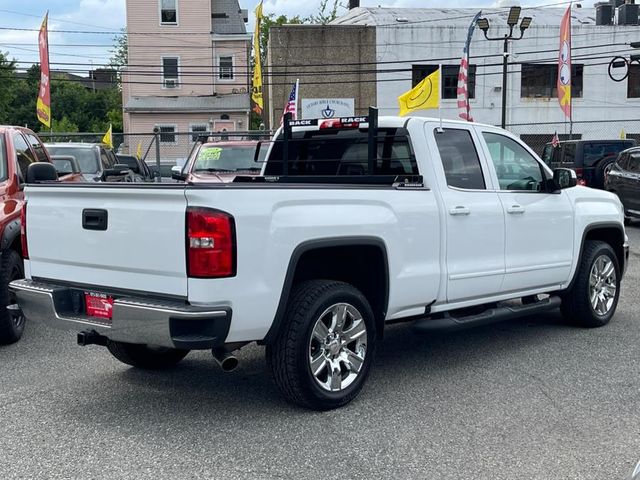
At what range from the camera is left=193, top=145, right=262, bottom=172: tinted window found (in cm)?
1261

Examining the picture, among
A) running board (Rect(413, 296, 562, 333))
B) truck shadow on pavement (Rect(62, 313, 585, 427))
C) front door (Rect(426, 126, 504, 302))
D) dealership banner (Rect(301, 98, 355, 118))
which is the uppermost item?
dealership banner (Rect(301, 98, 355, 118))

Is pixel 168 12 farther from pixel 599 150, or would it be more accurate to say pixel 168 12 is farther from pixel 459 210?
pixel 459 210

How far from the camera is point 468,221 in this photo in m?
5.75

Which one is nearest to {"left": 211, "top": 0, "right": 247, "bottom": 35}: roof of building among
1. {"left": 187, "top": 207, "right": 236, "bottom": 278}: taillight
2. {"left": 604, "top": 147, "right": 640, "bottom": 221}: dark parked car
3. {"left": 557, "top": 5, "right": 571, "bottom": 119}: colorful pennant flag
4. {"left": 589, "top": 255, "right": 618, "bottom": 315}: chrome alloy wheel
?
{"left": 557, "top": 5, "right": 571, "bottom": 119}: colorful pennant flag

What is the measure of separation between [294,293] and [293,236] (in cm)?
45

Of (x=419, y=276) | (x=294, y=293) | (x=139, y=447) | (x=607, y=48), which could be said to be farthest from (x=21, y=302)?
(x=607, y=48)

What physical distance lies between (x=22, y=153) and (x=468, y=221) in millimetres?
4747

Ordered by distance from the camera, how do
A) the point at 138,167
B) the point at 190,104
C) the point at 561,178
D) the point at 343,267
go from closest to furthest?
the point at 343,267 → the point at 561,178 → the point at 138,167 → the point at 190,104

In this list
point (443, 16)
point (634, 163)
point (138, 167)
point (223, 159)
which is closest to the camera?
point (223, 159)

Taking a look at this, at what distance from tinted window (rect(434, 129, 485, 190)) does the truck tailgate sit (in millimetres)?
2393

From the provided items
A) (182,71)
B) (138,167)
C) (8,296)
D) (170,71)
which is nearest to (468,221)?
(8,296)

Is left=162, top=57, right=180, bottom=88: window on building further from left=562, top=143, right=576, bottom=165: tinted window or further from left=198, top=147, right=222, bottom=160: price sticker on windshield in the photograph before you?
left=198, top=147, right=222, bottom=160: price sticker on windshield

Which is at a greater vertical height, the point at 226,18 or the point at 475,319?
the point at 226,18

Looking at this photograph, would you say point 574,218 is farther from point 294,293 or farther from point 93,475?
point 93,475
